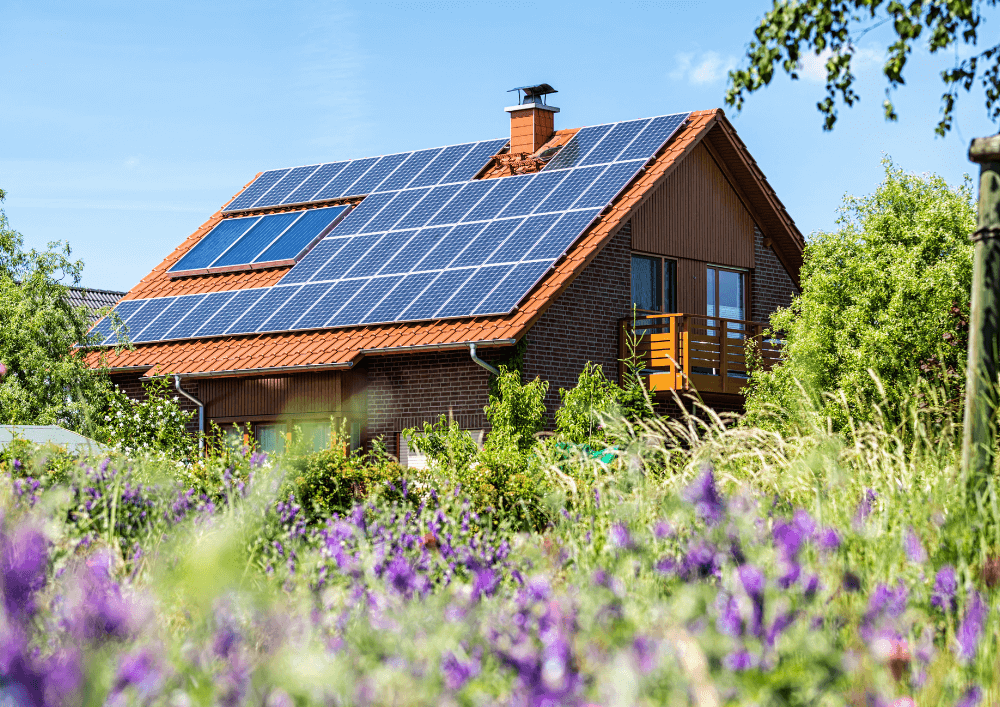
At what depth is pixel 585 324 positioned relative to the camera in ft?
64.9

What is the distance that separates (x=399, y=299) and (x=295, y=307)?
2.19m

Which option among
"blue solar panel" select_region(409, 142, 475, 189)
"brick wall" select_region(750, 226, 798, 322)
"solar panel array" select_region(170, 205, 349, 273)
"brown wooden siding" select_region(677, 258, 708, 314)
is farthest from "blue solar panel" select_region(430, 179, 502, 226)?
"brick wall" select_region(750, 226, 798, 322)

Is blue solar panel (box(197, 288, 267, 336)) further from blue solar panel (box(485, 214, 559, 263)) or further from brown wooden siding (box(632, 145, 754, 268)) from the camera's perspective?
brown wooden siding (box(632, 145, 754, 268))

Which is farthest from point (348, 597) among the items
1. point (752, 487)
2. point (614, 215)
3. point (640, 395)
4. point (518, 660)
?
point (614, 215)

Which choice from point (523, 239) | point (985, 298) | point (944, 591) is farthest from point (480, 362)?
point (944, 591)

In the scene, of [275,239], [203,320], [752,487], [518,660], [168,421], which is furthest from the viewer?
[275,239]

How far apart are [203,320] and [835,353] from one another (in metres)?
10.6

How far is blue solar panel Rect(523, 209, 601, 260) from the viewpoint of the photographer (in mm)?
18609

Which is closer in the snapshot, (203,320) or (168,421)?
(168,421)

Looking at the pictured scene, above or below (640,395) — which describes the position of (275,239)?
above

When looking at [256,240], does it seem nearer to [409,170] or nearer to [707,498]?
[409,170]

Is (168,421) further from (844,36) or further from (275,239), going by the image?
(844,36)

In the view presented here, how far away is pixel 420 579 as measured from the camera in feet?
19.3

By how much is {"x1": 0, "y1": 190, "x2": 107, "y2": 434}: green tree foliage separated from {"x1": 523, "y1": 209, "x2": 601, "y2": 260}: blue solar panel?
7.17 meters
